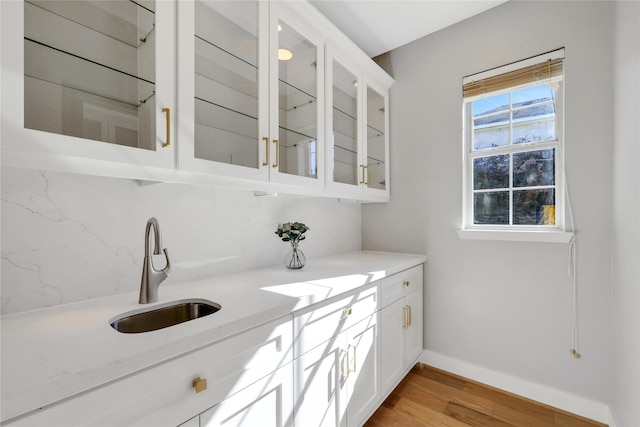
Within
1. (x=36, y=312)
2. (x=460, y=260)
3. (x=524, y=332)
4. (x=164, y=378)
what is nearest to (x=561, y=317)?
(x=524, y=332)

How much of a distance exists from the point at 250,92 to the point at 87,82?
64 centimetres

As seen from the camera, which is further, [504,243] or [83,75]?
[504,243]

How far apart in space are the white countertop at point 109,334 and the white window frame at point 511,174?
120 cm

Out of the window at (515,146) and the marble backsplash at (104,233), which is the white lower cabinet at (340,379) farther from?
the window at (515,146)

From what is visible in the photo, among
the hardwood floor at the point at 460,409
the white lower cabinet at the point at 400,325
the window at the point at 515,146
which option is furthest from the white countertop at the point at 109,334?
the window at the point at 515,146

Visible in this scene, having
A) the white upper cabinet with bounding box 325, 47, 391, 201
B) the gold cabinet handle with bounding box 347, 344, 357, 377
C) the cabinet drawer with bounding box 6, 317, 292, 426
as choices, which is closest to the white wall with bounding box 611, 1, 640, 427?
the gold cabinet handle with bounding box 347, 344, 357, 377

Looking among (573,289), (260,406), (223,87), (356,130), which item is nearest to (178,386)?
(260,406)

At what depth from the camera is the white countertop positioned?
61cm

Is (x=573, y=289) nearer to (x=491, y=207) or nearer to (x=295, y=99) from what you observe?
(x=491, y=207)

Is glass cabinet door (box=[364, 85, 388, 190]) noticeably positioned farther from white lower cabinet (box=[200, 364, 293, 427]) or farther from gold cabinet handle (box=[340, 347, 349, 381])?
white lower cabinet (box=[200, 364, 293, 427])

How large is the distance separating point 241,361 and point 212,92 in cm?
111

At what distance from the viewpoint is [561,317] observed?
6.02ft

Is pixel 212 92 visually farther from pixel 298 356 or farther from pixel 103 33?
pixel 298 356

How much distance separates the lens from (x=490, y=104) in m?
2.17
